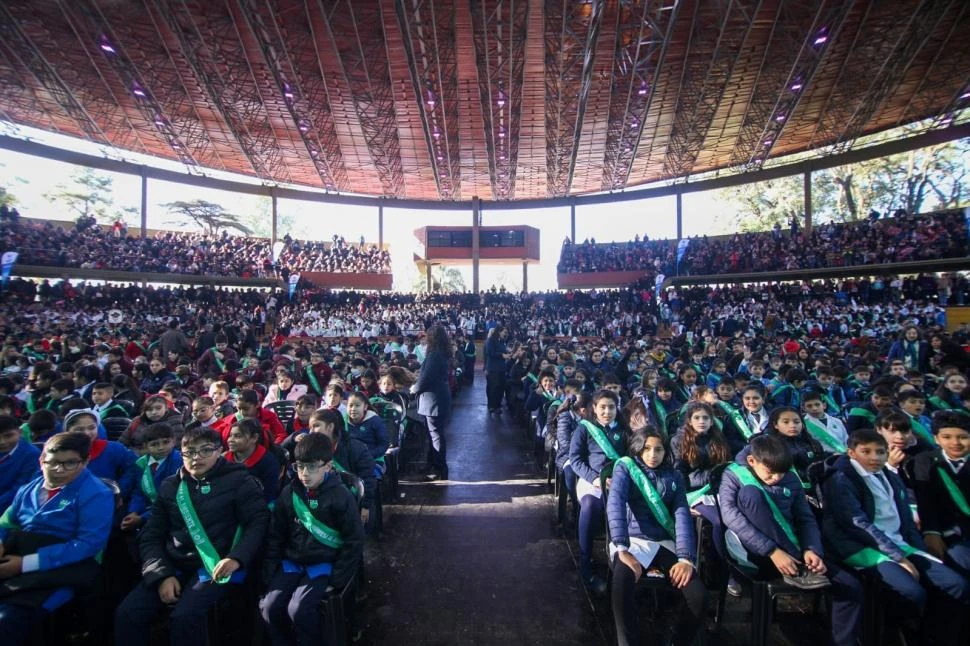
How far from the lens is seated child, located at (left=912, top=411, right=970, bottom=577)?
2783 mm

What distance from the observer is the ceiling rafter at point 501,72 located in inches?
546

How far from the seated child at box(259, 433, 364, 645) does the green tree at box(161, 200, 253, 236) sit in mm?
39450

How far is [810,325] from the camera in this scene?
16.1m

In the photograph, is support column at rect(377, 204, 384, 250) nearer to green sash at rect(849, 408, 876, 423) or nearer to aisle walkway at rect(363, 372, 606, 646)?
aisle walkway at rect(363, 372, 606, 646)

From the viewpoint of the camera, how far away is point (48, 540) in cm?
248

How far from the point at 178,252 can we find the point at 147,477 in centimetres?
2249

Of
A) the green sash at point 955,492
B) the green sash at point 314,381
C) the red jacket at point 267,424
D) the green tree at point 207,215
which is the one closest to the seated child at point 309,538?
the red jacket at point 267,424

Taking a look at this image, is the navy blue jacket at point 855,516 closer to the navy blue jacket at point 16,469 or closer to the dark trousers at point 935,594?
the dark trousers at point 935,594

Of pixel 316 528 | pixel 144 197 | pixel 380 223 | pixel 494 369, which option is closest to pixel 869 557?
pixel 316 528

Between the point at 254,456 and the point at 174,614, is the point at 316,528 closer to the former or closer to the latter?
the point at 174,614

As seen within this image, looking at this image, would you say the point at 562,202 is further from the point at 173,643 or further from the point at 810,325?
the point at 173,643

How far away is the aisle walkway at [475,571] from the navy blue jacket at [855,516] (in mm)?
1530

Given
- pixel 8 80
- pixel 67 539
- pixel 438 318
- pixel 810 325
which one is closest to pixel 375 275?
pixel 438 318

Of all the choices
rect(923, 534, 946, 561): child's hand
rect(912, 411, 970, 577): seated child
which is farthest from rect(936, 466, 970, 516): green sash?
rect(923, 534, 946, 561): child's hand
